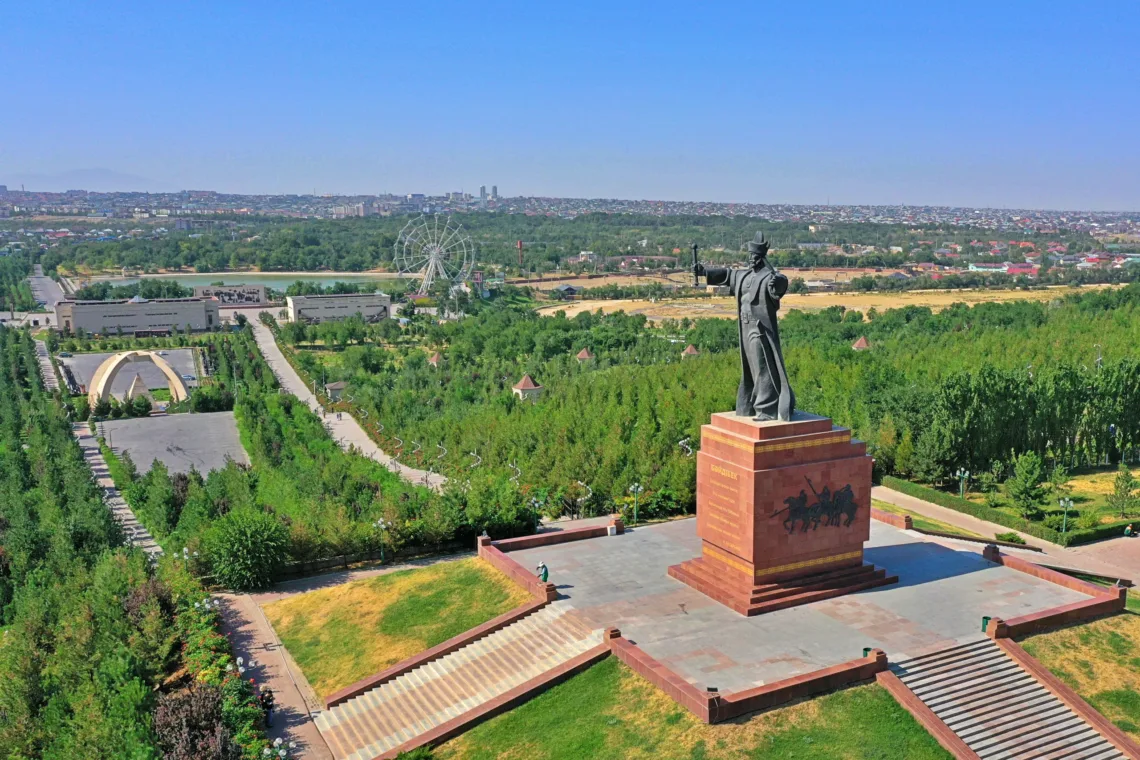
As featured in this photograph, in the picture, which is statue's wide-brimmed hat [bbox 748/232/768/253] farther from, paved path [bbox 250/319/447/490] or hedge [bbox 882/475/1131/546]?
hedge [bbox 882/475/1131/546]

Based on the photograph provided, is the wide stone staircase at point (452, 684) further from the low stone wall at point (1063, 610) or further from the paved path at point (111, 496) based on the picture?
the paved path at point (111, 496)

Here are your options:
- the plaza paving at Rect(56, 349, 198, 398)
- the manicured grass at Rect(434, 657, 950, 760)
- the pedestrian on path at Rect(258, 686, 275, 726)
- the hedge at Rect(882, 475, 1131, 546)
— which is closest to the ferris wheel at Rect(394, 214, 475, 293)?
the plaza paving at Rect(56, 349, 198, 398)

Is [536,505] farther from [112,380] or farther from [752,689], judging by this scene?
[112,380]

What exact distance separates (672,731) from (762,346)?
8536 mm

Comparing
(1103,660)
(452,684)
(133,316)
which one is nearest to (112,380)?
(133,316)

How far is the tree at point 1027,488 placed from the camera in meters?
31.6

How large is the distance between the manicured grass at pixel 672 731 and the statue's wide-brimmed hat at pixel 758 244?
9073 millimetres

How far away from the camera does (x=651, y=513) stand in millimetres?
30609

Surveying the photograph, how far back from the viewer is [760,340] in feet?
70.4

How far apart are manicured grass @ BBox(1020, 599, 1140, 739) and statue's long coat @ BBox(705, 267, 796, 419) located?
6743 mm

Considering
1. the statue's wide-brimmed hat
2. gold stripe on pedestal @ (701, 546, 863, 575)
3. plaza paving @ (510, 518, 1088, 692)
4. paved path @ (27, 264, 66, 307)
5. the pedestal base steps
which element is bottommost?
paved path @ (27, 264, 66, 307)

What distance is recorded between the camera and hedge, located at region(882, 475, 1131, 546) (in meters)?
30.1

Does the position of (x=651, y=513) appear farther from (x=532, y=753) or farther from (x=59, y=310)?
(x=59, y=310)

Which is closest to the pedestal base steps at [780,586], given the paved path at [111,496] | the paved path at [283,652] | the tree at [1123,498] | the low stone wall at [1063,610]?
the low stone wall at [1063,610]
